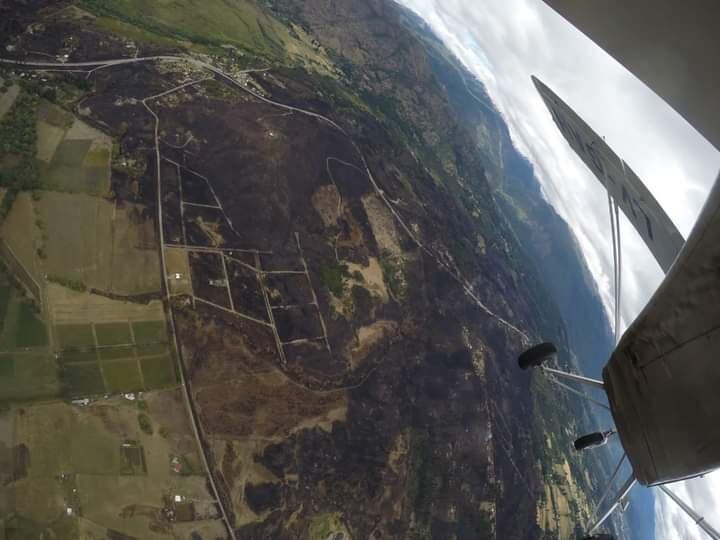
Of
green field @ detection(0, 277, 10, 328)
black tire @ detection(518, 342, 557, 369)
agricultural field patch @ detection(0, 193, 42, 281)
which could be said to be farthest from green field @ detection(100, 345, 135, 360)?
black tire @ detection(518, 342, 557, 369)

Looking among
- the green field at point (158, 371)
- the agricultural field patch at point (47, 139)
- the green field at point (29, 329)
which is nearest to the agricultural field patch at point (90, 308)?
the green field at point (29, 329)

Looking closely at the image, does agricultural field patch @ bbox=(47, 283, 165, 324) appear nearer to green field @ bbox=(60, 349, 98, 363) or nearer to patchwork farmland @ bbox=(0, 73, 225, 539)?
patchwork farmland @ bbox=(0, 73, 225, 539)

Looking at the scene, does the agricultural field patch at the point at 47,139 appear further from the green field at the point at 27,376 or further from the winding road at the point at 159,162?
the green field at the point at 27,376

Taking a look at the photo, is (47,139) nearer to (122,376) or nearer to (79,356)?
(79,356)

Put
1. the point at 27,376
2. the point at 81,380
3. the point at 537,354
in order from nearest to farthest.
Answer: the point at 537,354
the point at 27,376
the point at 81,380

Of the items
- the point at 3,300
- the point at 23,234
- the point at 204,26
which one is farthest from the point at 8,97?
the point at 204,26
